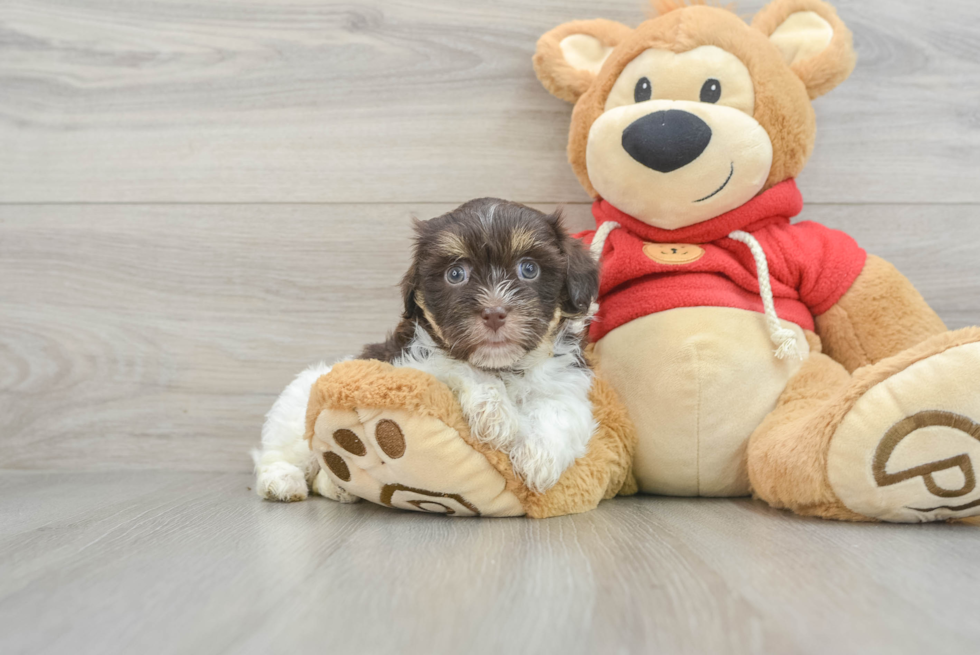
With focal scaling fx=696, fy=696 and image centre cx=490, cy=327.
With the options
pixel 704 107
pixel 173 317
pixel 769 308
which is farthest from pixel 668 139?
pixel 173 317

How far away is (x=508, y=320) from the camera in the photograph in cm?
130

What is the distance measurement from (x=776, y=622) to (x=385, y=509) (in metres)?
0.90

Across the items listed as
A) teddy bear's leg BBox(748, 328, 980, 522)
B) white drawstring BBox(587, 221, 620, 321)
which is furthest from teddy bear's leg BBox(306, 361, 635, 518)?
white drawstring BBox(587, 221, 620, 321)

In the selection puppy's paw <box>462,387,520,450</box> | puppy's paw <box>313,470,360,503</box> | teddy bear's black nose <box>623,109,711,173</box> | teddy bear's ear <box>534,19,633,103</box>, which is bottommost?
puppy's paw <box>313,470,360,503</box>

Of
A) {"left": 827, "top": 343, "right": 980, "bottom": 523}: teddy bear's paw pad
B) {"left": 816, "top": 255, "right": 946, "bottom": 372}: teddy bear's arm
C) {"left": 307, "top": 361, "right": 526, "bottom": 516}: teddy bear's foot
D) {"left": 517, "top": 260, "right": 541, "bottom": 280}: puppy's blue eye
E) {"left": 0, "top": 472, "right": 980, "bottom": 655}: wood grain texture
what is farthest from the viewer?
{"left": 816, "top": 255, "right": 946, "bottom": 372}: teddy bear's arm

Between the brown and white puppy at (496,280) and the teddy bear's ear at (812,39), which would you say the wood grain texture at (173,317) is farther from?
the teddy bear's ear at (812,39)

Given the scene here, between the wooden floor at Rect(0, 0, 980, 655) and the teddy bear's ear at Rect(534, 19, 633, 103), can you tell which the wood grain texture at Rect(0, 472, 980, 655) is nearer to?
the wooden floor at Rect(0, 0, 980, 655)

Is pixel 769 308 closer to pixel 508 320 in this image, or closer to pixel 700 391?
pixel 700 391

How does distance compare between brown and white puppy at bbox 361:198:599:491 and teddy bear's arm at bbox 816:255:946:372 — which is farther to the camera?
teddy bear's arm at bbox 816:255:946:372

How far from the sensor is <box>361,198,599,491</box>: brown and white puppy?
1327 millimetres

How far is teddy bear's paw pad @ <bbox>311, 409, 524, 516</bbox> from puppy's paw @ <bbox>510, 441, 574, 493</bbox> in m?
0.04

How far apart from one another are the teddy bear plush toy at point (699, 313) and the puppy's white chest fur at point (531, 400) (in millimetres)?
41

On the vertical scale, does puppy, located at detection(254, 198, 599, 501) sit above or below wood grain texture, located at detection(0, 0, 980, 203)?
below

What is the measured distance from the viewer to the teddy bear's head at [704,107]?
1543 mm
